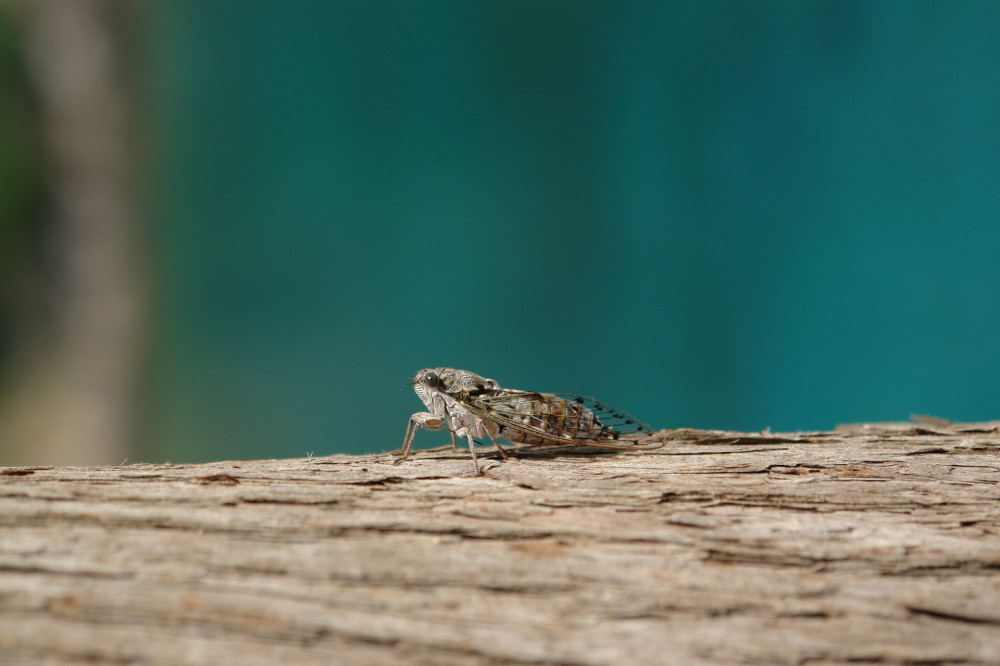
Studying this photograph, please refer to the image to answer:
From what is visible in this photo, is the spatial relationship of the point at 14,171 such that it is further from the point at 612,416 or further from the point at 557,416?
the point at 612,416

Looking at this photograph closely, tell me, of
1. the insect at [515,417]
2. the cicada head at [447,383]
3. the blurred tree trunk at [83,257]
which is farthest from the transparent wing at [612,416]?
the blurred tree trunk at [83,257]

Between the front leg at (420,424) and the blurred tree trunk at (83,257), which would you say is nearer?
the front leg at (420,424)

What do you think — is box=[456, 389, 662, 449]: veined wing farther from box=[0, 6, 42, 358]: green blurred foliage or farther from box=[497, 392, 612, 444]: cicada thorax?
box=[0, 6, 42, 358]: green blurred foliage

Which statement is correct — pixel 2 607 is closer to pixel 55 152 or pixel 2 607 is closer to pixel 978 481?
pixel 978 481

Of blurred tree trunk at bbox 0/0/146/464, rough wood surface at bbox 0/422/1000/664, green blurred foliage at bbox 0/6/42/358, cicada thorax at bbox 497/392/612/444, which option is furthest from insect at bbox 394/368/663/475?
green blurred foliage at bbox 0/6/42/358

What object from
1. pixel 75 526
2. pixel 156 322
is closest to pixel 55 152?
pixel 156 322

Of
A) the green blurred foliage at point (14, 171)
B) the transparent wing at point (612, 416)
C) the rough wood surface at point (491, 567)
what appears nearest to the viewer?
the rough wood surface at point (491, 567)

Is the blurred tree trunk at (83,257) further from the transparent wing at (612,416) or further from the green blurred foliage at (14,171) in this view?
the transparent wing at (612,416)

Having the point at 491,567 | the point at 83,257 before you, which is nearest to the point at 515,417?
the point at 491,567
